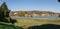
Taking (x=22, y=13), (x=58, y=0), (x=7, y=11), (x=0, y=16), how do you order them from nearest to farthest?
(x=58, y=0) < (x=0, y=16) < (x=7, y=11) < (x=22, y=13)

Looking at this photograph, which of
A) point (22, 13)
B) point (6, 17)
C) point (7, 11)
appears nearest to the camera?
point (6, 17)

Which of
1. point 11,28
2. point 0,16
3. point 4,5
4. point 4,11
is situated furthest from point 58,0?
point 4,5

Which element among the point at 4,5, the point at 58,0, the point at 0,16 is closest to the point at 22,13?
the point at 4,5

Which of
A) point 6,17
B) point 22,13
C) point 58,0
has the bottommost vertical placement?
point 22,13

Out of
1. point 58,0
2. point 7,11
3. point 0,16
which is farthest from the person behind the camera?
point 7,11

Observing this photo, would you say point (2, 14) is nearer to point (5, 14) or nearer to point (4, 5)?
point (5, 14)

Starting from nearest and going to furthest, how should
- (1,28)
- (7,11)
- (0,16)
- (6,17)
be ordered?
(1,28) → (0,16) → (6,17) → (7,11)

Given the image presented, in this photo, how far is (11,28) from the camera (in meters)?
18.1

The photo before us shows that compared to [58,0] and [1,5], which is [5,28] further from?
[1,5]

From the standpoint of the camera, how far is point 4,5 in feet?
111

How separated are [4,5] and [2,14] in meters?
4.32

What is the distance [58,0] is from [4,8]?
1522 cm

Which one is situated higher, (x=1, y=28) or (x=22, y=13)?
(x=1, y=28)

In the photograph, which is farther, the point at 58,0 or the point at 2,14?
the point at 2,14
